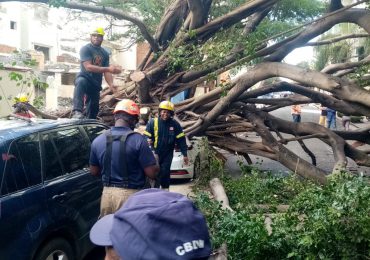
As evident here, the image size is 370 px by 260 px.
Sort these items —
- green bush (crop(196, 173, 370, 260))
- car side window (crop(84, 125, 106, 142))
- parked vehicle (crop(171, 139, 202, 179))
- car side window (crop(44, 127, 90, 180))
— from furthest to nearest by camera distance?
parked vehicle (crop(171, 139, 202, 179)) → car side window (crop(84, 125, 106, 142)) → car side window (crop(44, 127, 90, 180)) → green bush (crop(196, 173, 370, 260))

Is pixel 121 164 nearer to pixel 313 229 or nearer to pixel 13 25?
pixel 313 229

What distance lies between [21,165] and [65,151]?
0.80m

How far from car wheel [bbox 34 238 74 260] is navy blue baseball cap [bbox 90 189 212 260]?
2824mm

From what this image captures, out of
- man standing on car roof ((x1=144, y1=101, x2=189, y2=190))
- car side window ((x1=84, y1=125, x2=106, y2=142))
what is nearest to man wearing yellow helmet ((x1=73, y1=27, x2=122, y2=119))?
man standing on car roof ((x1=144, y1=101, x2=189, y2=190))

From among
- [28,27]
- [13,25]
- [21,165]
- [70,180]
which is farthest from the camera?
[28,27]

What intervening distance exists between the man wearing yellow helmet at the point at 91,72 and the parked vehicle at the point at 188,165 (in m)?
2.18

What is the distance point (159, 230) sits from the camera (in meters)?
1.16

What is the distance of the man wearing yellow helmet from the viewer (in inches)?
282

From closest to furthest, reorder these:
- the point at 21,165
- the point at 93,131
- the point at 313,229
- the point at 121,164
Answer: the point at 313,229 → the point at 21,165 → the point at 121,164 → the point at 93,131

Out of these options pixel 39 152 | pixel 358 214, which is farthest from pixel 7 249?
pixel 358 214

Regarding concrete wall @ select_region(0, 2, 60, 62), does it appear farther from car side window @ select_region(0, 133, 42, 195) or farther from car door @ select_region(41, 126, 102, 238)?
car side window @ select_region(0, 133, 42, 195)

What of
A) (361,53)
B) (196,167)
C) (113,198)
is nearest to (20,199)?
(113,198)

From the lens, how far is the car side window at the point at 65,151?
13.8 feet

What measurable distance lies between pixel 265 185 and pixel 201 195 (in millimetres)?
1845
